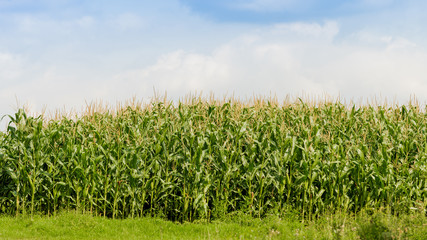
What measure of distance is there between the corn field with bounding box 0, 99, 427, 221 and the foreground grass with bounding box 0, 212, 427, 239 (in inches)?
28.0

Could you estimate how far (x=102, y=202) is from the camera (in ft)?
41.5

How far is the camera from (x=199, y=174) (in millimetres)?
12094

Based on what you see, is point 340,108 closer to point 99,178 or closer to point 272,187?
point 272,187

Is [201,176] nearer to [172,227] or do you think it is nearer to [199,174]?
[199,174]

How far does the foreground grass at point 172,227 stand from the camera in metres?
10.5

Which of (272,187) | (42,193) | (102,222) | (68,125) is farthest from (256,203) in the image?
(68,125)

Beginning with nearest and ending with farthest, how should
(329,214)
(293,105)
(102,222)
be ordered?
(102,222) < (329,214) < (293,105)

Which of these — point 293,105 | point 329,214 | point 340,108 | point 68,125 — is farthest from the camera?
point 293,105

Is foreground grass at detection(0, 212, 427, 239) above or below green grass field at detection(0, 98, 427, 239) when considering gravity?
below

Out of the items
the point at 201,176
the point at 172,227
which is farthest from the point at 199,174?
the point at 172,227

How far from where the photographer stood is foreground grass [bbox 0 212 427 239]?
10.5 meters

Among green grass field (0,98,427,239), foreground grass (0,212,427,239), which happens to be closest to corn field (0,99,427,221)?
green grass field (0,98,427,239)

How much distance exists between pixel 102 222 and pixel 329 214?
254 inches

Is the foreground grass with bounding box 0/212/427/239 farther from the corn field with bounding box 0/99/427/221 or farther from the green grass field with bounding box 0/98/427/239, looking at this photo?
the corn field with bounding box 0/99/427/221
